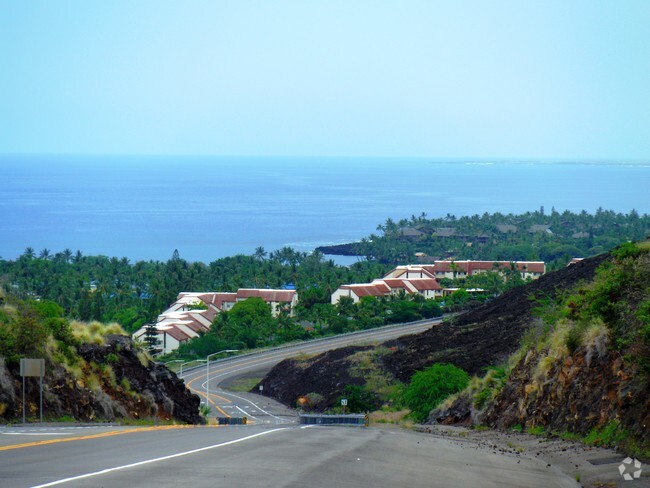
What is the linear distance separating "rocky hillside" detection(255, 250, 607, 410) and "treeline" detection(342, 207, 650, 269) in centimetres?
8438

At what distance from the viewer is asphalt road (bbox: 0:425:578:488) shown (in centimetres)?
1113

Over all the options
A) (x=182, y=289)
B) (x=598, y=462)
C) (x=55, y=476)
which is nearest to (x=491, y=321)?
(x=598, y=462)

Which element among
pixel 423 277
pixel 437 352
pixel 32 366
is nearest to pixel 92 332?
pixel 32 366

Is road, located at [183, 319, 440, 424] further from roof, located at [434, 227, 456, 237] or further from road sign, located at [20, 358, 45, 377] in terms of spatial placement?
roof, located at [434, 227, 456, 237]

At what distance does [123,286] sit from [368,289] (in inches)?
1108

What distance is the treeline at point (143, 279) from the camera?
9919 centimetres


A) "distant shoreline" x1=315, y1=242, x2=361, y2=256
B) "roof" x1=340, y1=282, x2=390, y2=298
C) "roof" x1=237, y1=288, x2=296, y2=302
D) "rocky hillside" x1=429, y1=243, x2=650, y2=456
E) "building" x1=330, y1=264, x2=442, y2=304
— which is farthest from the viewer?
"distant shoreline" x1=315, y1=242, x2=361, y2=256

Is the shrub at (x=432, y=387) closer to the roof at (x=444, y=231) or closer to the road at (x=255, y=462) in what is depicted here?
the road at (x=255, y=462)

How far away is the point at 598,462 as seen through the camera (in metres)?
14.9

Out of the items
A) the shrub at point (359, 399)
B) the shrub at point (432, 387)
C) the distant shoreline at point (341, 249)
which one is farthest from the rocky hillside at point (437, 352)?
the distant shoreline at point (341, 249)

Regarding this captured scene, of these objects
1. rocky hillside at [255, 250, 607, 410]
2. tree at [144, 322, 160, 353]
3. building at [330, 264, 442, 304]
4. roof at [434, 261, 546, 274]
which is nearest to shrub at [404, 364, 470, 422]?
rocky hillside at [255, 250, 607, 410]

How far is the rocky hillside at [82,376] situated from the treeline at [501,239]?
12129 cm

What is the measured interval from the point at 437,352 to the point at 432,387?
18.3 m

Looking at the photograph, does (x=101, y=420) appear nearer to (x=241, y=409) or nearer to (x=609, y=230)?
(x=241, y=409)
